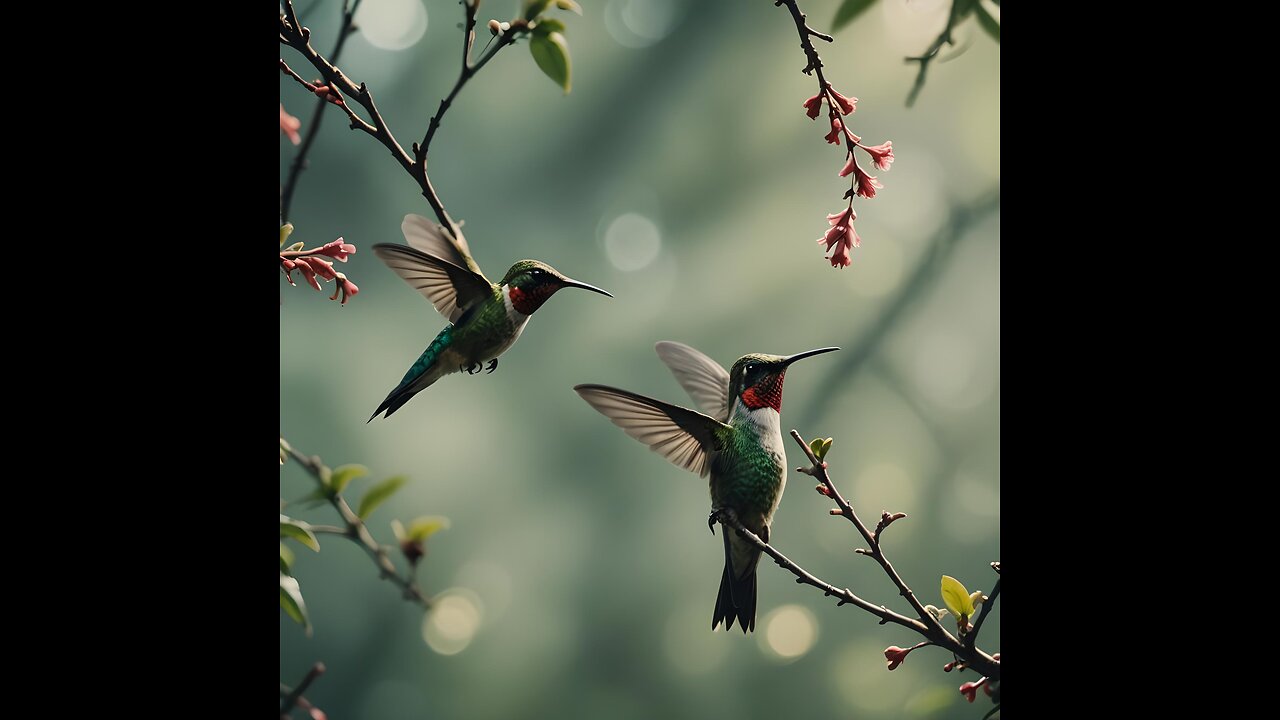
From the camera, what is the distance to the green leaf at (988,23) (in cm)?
90

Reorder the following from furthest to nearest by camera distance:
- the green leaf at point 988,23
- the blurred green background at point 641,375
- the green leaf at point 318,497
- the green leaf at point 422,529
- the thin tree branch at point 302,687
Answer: the blurred green background at point 641,375, the green leaf at point 422,529, the green leaf at point 318,497, the green leaf at point 988,23, the thin tree branch at point 302,687

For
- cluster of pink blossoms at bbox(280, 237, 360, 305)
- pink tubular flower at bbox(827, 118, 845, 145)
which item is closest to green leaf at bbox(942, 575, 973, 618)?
pink tubular flower at bbox(827, 118, 845, 145)

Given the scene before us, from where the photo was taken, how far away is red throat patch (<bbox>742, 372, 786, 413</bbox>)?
3.55ft

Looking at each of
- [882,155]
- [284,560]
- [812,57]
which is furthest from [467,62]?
[284,560]

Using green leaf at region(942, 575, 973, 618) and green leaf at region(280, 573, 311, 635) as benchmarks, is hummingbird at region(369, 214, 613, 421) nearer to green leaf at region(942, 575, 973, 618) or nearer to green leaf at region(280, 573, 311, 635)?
green leaf at region(280, 573, 311, 635)

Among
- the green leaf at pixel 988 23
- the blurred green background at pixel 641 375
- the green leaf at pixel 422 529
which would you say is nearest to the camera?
the green leaf at pixel 988 23

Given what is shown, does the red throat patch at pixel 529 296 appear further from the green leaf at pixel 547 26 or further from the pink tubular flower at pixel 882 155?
the pink tubular flower at pixel 882 155

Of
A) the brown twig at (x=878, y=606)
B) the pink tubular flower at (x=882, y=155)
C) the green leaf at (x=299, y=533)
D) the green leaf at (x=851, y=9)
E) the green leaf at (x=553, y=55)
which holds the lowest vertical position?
the green leaf at (x=299, y=533)

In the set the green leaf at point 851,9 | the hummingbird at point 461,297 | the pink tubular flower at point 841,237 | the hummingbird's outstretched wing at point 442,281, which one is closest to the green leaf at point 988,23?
the green leaf at point 851,9

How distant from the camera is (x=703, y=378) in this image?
123 cm

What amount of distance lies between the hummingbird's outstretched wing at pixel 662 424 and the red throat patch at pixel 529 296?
0.44 feet
